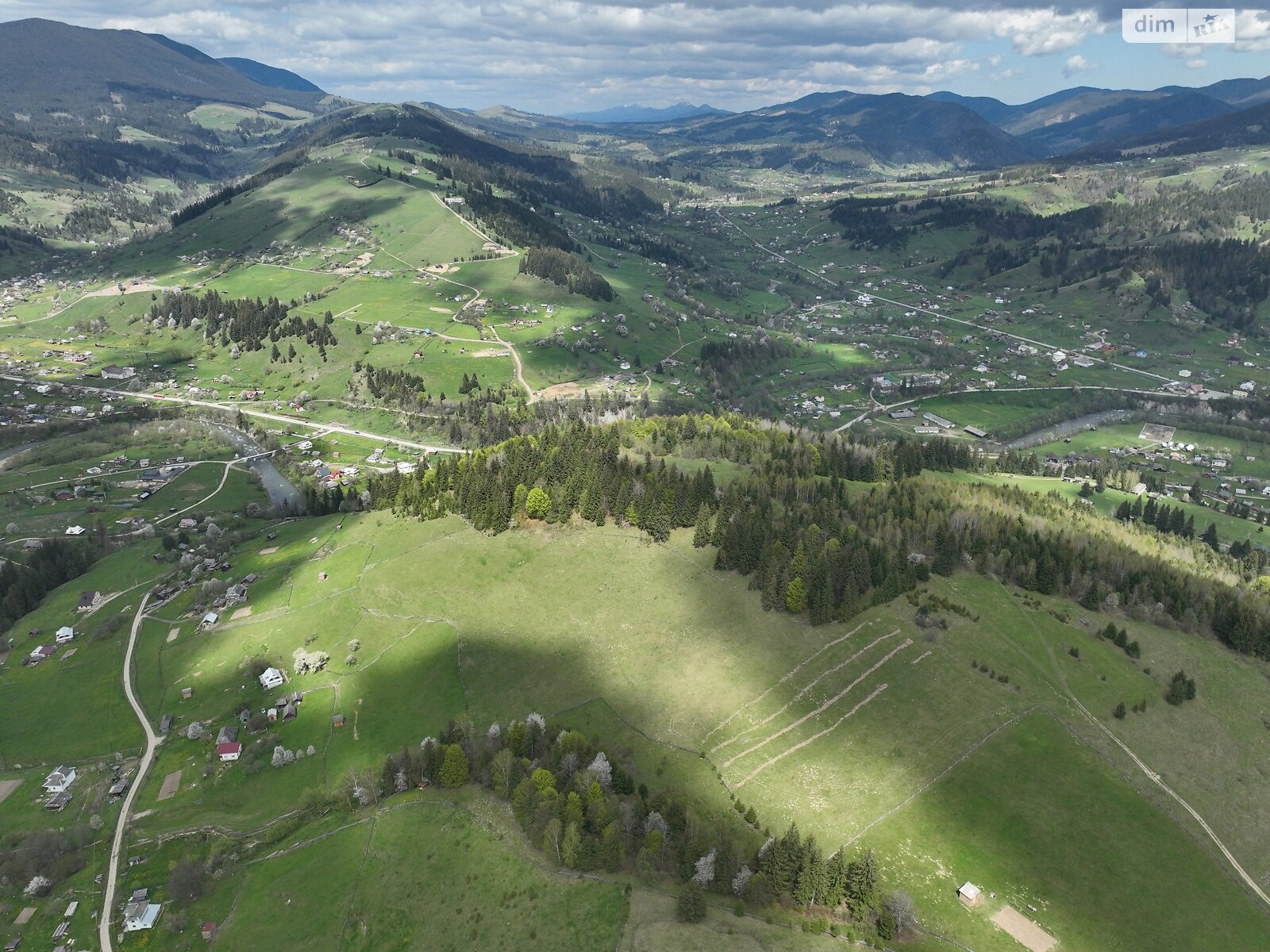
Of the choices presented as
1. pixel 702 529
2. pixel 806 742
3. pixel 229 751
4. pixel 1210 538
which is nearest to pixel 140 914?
pixel 229 751

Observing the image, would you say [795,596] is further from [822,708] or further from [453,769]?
[453,769]

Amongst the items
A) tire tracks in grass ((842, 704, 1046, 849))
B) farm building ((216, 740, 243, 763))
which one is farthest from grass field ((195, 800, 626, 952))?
tire tracks in grass ((842, 704, 1046, 849))

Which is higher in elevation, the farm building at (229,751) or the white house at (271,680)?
the white house at (271,680)

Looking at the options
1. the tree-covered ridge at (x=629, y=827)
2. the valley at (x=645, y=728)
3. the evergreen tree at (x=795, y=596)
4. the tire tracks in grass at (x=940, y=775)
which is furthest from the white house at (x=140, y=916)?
the evergreen tree at (x=795, y=596)

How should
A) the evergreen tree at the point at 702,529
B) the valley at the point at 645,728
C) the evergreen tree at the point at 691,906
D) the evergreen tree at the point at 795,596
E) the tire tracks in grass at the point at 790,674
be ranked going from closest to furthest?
1. the evergreen tree at the point at 691,906
2. the valley at the point at 645,728
3. the tire tracks in grass at the point at 790,674
4. the evergreen tree at the point at 795,596
5. the evergreen tree at the point at 702,529

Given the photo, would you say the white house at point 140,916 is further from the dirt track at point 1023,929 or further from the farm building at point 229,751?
the dirt track at point 1023,929

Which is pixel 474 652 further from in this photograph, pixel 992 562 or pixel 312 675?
pixel 992 562
